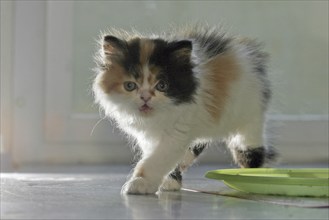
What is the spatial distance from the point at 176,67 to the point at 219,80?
25cm

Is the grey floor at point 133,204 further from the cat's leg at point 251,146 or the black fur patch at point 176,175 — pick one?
the cat's leg at point 251,146

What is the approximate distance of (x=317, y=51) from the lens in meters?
3.24

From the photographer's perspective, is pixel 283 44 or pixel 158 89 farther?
pixel 283 44

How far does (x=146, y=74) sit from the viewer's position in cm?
180

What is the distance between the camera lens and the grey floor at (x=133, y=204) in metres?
1.44

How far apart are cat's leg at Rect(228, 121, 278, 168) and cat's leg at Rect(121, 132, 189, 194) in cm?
42

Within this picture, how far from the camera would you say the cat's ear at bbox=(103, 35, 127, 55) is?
1866mm

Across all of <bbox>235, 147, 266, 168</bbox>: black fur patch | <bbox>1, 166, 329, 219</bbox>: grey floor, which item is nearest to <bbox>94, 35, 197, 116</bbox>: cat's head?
<bbox>1, 166, 329, 219</bbox>: grey floor

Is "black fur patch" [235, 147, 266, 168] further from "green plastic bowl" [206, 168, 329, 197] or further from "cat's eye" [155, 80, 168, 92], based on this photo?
"cat's eye" [155, 80, 168, 92]

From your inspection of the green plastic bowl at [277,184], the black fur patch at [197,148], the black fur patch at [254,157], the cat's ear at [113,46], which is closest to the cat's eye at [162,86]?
the cat's ear at [113,46]

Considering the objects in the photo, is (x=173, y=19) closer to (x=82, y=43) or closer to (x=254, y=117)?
(x=82, y=43)

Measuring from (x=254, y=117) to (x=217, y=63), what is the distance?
265mm

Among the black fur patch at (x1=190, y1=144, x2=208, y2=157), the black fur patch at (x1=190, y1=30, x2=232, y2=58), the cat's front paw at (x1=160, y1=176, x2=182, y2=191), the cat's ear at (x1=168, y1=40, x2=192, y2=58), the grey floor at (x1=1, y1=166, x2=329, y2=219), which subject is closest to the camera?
the grey floor at (x1=1, y1=166, x2=329, y2=219)

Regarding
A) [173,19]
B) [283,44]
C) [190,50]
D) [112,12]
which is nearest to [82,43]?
[112,12]
